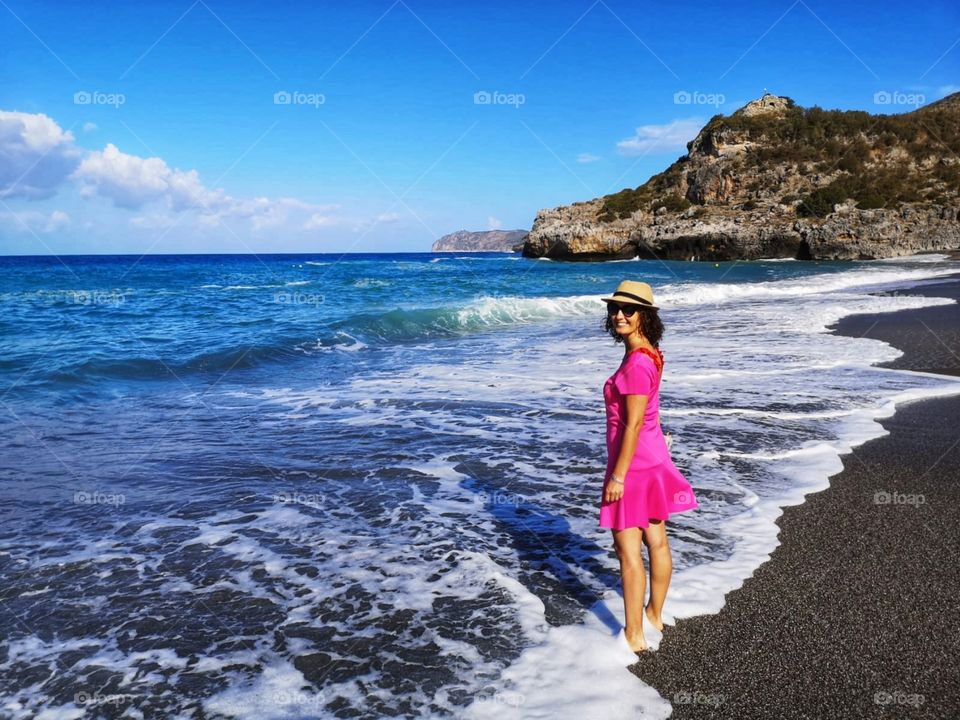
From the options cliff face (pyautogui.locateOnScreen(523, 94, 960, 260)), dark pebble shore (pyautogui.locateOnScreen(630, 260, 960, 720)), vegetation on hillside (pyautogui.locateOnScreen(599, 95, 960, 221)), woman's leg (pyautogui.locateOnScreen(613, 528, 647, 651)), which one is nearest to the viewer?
dark pebble shore (pyautogui.locateOnScreen(630, 260, 960, 720))

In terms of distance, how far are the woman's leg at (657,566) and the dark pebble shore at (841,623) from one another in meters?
0.13

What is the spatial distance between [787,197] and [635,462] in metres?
67.1

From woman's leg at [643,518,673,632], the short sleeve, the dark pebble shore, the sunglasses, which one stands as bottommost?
the dark pebble shore

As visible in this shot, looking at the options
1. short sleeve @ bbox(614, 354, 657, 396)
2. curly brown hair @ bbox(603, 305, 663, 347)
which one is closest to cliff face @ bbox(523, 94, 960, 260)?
curly brown hair @ bbox(603, 305, 663, 347)

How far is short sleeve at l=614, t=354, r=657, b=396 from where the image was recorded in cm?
322

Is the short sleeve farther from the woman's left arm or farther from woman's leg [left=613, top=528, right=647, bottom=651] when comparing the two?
woman's leg [left=613, top=528, right=647, bottom=651]

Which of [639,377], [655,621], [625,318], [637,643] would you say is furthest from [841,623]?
[625,318]

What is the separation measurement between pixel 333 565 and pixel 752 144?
79.9m

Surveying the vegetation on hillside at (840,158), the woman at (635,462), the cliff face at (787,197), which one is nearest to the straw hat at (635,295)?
the woman at (635,462)

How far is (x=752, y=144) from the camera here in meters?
73.5

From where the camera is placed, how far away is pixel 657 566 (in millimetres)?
3445

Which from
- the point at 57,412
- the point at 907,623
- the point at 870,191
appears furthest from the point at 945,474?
the point at 870,191

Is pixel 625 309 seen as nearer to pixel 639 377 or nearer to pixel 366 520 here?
pixel 639 377

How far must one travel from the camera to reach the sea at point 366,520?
3221 mm
